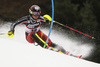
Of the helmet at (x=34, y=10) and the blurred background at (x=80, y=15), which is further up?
the blurred background at (x=80, y=15)

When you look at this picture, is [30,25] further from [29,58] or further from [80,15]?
[80,15]

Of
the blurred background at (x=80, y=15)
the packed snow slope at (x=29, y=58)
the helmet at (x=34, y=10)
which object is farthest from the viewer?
the blurred background at (x=80, y=15)

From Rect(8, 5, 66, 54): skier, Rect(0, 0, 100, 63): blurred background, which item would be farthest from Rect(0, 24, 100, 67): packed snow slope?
Rect(0, 0, 100, 63): blurred background

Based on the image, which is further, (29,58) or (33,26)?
(33,26)

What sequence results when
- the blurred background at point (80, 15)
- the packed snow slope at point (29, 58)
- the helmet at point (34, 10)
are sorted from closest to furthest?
the packed snow slope at point (29, 58), the helmet at point (34, 10), the blurred background at point (80, 15)

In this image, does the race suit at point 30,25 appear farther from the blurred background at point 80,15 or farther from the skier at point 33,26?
the blurred background at point 80,15

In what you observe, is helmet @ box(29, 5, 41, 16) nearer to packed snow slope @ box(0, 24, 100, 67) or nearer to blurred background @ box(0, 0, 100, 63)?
packed snow slope @ box(0, 24, 100, 67)

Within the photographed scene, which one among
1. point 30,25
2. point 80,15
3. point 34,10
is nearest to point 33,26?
point 30,25

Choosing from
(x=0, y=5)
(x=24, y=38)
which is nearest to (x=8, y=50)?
(x=24, y=38)

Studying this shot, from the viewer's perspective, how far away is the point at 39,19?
52.5 inches

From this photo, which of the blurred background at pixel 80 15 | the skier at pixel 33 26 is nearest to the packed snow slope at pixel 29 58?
the skier at pixel 33 26

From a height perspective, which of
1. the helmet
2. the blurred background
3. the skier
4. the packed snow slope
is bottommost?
the packed snow slope

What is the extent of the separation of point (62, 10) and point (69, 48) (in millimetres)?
588

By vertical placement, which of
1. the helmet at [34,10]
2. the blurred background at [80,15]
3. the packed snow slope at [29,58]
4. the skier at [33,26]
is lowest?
the packed snow slope at [29,58]
